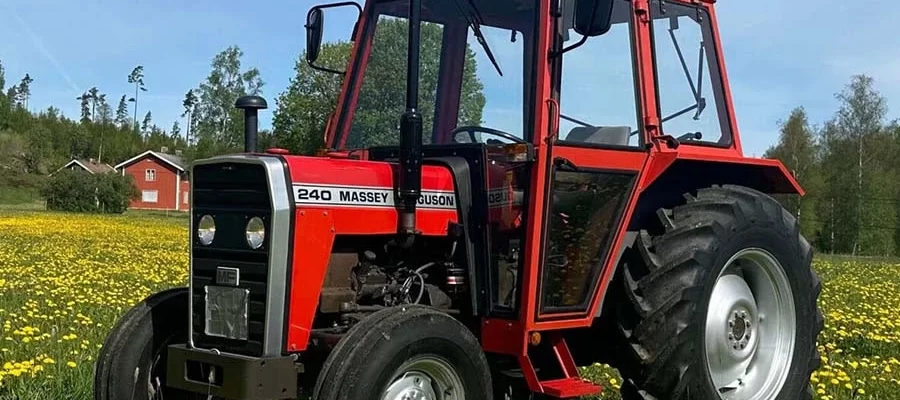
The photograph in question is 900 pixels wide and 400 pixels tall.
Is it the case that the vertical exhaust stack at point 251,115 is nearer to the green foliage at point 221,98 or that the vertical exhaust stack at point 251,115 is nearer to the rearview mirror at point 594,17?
the rearview mirror at point 594,17

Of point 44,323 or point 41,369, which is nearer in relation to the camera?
point 41,369

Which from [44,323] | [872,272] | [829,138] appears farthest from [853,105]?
[44,323]

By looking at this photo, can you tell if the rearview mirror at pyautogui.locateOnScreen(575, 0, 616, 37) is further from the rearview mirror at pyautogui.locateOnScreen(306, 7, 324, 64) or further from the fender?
the rearview mirror at pyautogui.locateOnScreen(306, 7, 324, 64)

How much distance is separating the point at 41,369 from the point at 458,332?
9.77 ft

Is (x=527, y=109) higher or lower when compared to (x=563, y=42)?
lower

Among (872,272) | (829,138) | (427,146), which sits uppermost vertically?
(829,138)

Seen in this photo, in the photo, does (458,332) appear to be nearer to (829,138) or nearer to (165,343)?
(165,343)

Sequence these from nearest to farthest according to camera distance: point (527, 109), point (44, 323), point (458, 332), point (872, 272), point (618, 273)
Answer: point (458, 332)
point (527, 109)
point (618, 273)
point (44, 323)
point (872, 272)

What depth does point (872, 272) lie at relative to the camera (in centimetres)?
2198

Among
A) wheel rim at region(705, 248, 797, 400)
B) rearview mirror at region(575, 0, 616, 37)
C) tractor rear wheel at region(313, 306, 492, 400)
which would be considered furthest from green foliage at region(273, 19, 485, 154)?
wheel rim at region(705, 248, 797, 400)

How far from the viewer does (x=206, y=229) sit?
466 cm

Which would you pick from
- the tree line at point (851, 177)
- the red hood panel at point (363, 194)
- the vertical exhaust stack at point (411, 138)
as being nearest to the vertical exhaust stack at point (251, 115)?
the red hood panel at point (363, 194)

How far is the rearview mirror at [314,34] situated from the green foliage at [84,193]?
54.1 m

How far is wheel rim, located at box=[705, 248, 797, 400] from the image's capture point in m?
5.66
